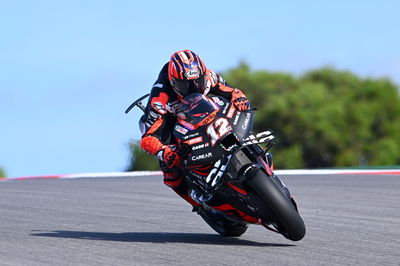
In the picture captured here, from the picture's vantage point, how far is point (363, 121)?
184 feet

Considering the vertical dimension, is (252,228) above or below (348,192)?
above

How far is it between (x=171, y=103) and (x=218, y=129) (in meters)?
0.84

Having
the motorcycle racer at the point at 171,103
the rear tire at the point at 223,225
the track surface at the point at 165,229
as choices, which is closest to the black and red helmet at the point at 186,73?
the motorcycle racer at the point at 171,103

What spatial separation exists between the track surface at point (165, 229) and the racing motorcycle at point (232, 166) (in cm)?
30

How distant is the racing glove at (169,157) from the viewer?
7246mm

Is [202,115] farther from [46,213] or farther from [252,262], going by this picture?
[46,213]

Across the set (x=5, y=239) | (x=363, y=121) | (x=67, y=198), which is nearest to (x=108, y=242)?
(x=5, y=239)

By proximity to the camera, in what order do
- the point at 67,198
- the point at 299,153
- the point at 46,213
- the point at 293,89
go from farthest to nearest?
the point at 293,89
the point at 299,153
the point at 67,198
the point at 46,213

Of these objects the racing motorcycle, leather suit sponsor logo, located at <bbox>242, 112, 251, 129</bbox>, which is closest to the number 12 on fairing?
the racing motorcycle

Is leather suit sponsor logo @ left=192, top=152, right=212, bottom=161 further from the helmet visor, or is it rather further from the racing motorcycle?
the helmet visor

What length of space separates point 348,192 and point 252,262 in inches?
242

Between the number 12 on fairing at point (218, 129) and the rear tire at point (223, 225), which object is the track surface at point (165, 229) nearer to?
the rear tire at point (223, 225)

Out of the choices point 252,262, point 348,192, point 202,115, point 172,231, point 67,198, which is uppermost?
point 202,115

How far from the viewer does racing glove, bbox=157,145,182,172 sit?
725 cm
